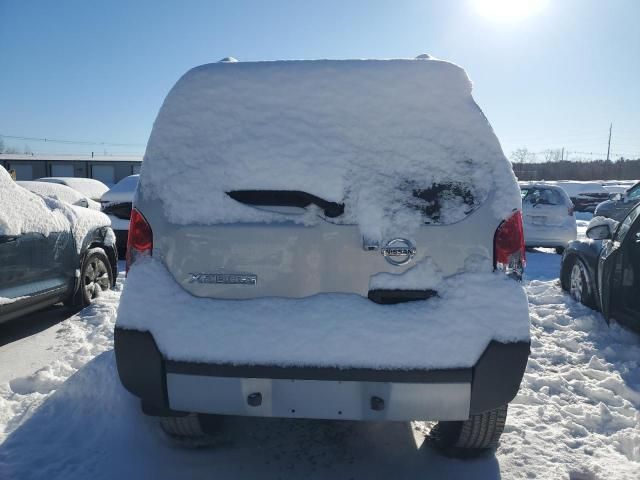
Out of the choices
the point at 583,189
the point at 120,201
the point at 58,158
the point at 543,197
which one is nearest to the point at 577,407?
the point at 543,197

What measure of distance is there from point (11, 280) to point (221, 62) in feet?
9.63

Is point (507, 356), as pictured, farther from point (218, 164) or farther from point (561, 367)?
point (561, 367)

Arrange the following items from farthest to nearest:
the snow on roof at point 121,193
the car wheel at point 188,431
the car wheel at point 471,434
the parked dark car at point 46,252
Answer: the snow on roof at point 121,193 → the parked dark car at point 46,252 → the car wheel at point 188,431 → the car wheel at point 471,434

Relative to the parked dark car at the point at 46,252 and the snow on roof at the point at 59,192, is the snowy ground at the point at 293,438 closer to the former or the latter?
the parked dark car at the point at 46,252

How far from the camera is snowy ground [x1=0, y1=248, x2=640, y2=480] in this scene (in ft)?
8.13

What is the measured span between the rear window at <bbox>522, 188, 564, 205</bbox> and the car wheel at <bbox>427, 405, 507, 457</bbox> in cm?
890

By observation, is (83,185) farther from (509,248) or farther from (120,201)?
(509,248)

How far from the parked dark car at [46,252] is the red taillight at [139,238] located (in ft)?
7.71

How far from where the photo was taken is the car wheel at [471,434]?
2383 mm

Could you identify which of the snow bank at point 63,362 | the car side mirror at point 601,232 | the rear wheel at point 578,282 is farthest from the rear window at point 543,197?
the snow bank at point 63,362

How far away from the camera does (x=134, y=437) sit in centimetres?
274

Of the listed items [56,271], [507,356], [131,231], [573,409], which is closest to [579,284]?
[573,409]

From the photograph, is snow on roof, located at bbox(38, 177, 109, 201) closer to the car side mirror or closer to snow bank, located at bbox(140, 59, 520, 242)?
snow bank, located at bbox(140, 59, 520, 242)

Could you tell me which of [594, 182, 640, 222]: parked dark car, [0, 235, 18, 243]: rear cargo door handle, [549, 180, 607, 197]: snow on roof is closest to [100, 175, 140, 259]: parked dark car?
[0, 235, 18, 243]: rear cargo door handle
